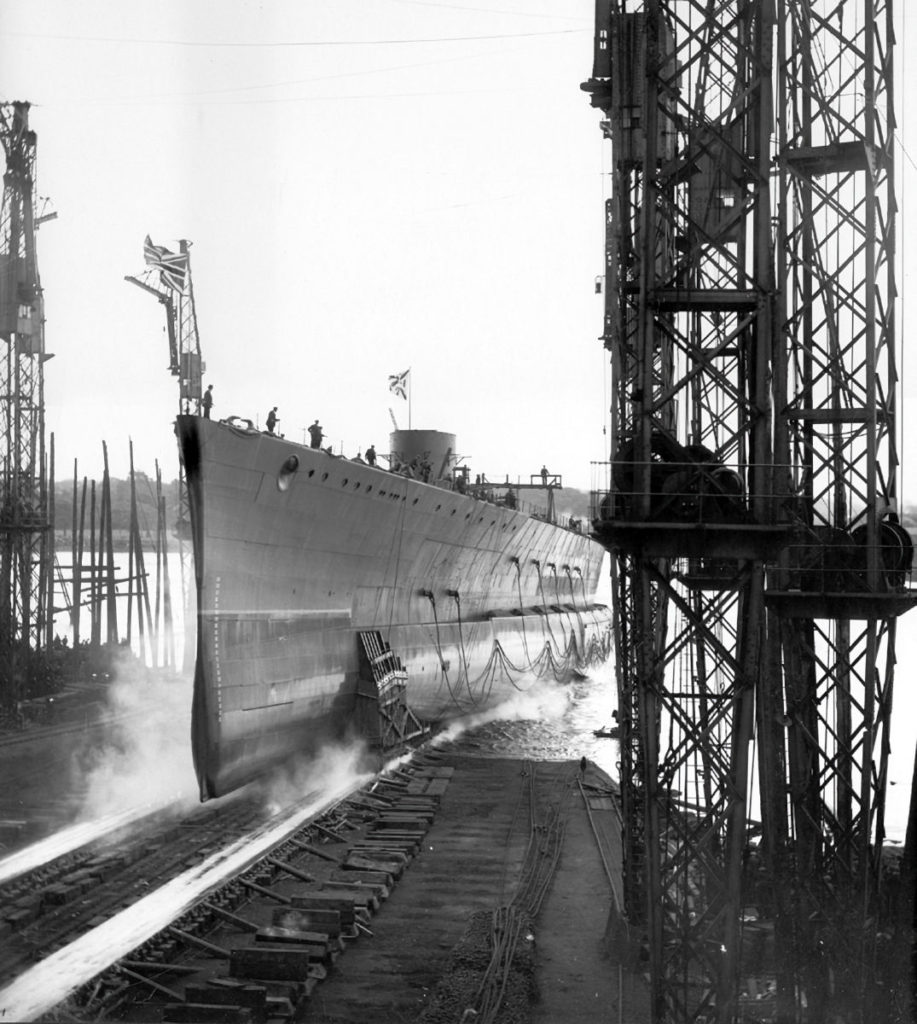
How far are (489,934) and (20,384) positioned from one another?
21.6 m

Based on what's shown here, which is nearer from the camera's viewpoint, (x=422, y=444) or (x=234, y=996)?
(x=234, y=996)

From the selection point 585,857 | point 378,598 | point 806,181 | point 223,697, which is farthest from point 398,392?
point 806,181

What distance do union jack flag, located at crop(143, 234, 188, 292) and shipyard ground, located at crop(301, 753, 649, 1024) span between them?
46.0 ft

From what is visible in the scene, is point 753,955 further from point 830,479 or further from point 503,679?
point 503,679

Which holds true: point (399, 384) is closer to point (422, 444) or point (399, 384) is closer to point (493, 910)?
point (422, 444)

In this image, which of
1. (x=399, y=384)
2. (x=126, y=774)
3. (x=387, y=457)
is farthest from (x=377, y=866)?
(x=399, y=384)

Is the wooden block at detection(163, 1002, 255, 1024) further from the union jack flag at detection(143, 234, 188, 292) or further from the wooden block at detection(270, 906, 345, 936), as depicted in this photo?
the union jack flag at detection(143, 234, 188, 292)

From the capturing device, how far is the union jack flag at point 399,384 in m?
34.5

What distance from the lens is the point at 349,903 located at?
12281mm

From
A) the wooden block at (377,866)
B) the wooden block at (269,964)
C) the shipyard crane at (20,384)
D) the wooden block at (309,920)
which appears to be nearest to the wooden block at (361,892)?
the wooden block at (377,866)

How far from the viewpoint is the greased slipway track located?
674 inches

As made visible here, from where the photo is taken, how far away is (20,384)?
28812mm

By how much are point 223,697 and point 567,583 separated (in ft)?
98.5

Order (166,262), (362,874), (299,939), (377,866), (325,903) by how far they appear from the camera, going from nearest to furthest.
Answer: (299,939) < (325,903) < (362,874) < (377,866) < (166,262)
